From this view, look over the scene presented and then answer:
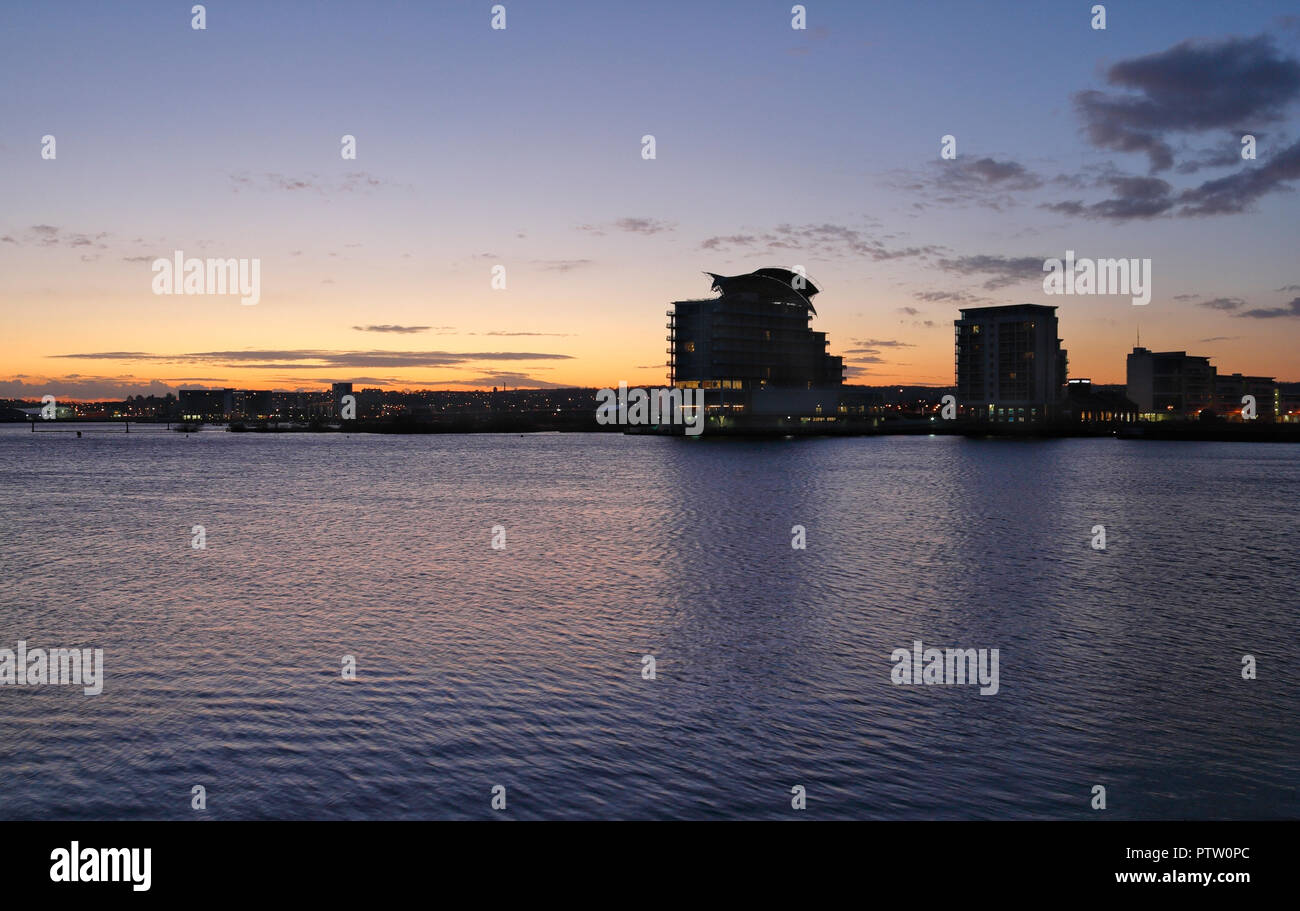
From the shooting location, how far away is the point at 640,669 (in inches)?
859

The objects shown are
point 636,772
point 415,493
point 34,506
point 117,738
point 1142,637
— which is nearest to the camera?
point 636,772

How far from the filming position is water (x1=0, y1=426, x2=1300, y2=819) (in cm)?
1472

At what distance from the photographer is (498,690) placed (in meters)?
19.8

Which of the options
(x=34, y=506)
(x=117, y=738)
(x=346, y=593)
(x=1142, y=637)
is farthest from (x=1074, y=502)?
(x=34, y=506)

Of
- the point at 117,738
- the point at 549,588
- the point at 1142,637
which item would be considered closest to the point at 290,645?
the point at 117,738

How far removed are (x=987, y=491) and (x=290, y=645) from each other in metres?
68.2

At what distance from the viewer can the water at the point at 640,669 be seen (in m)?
14.7

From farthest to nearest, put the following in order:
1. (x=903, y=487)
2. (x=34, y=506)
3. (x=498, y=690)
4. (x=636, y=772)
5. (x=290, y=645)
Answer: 1. (x=903, y=487)
2. (x=34, y=506)
3. (x=290, y=645)
4. (x=498, y=690)
5. (x=636, y=772)

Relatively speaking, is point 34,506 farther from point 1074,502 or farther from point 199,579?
point 1074,502

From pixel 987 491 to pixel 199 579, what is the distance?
2564 inches
